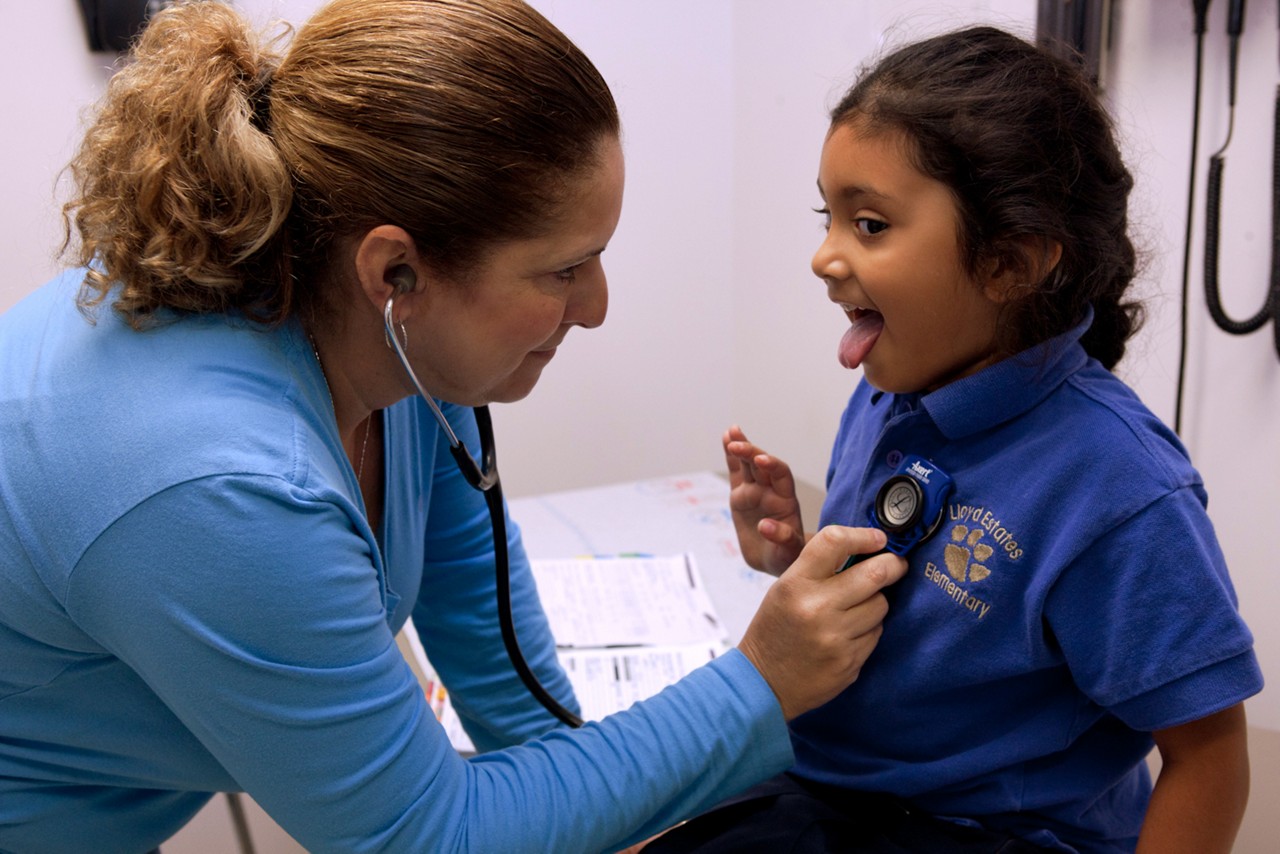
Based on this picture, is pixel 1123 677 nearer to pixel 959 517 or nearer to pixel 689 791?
pixel 959 517

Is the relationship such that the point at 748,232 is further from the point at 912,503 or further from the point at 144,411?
the point at 144,411

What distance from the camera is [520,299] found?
30.2 inches

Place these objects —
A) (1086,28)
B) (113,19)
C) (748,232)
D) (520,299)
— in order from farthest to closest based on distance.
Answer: (748,232)
(113,19)
(1086,28)
(520,299)

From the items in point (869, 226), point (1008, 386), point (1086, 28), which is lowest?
point (1008, 386)

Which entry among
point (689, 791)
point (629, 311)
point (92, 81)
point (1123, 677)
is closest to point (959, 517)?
point (1123, 677)

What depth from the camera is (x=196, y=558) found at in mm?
647

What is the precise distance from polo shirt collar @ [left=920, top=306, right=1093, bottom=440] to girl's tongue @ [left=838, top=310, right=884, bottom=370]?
2.6 inches

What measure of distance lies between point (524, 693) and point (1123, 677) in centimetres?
65

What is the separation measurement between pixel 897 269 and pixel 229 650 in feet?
1.78

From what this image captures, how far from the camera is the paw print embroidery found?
0.77m

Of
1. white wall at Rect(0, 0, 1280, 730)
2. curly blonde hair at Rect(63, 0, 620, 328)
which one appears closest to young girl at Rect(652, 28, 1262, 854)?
curly blonde hair at Rect(63, 0, 620, 328)

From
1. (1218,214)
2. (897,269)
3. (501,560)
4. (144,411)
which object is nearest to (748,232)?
(1218,214)

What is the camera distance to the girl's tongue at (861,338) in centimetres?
83

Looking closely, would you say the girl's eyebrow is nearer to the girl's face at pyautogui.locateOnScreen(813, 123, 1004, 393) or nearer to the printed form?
the girl's face at pyautogui.locateOnScreen(813, 123, 1004, 393)
